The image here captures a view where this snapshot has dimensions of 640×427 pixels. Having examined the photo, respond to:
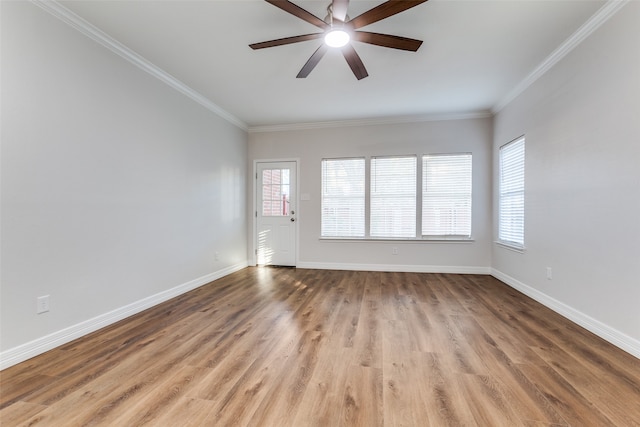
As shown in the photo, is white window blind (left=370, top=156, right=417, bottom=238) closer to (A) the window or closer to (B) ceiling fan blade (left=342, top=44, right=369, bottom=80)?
(A) the window

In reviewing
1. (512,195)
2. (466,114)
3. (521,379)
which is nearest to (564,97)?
(512,195)

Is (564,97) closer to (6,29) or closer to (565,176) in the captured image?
(565,176)

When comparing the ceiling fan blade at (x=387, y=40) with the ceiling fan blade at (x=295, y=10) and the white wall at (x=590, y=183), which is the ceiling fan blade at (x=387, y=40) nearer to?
the ceiling fan blade at (x=295, y=10)

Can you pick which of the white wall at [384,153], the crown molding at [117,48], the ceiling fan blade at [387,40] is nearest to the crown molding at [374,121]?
the white wall at [384,153]

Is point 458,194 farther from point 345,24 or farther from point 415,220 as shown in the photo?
point 345,24

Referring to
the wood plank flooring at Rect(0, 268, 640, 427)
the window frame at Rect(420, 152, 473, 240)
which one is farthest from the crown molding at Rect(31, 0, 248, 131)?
the window frame at Rect(420, 152, 473, 240)

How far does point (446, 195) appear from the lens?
189 inches

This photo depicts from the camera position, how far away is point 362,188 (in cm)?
512

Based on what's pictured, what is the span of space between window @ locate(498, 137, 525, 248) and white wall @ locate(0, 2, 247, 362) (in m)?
4.48

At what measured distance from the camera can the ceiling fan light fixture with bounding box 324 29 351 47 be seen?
210 centimetres

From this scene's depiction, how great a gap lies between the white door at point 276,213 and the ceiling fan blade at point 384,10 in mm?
3385

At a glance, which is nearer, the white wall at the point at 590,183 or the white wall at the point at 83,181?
the white wall at the point at 83,181

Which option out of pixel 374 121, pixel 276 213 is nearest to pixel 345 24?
pixel 374 121

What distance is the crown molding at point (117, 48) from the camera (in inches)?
87.0
